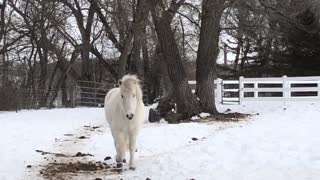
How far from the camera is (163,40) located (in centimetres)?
1941

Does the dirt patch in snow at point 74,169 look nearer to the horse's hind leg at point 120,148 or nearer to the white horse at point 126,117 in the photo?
the horse's hind leg at point 120,148

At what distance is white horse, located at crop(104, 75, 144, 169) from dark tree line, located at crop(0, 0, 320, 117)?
9212mm

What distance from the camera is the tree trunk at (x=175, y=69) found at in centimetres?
1912

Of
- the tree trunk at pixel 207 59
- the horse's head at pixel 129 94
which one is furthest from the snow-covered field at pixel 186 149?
the tree trunk at pixel 207 59

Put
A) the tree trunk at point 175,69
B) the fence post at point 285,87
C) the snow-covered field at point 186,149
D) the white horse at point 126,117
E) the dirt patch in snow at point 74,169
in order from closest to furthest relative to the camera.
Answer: the snow-covered field at point 186,149, the dirt patch in snow at point 74,169, the white horse at point 126,117, the tree trunk at point 175,69, the fence post at point 285,87

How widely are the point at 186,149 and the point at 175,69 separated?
8.90 meters

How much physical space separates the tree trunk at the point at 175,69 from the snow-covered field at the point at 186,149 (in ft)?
7.85

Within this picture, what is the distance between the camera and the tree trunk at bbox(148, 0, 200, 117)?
19.1m

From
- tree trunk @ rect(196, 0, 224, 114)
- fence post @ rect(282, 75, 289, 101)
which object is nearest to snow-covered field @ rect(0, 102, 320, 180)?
tree trunk @ rect(196, 0, 224, 114)

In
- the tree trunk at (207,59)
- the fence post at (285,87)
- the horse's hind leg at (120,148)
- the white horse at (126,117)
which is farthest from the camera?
the fence post at (285,87)

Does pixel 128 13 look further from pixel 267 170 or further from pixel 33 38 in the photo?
pixel 267 170

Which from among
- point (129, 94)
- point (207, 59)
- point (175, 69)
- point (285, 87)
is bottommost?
point (129, 94)

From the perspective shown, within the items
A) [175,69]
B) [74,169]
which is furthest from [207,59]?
[74,169]

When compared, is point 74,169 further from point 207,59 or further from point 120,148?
point 207,59
